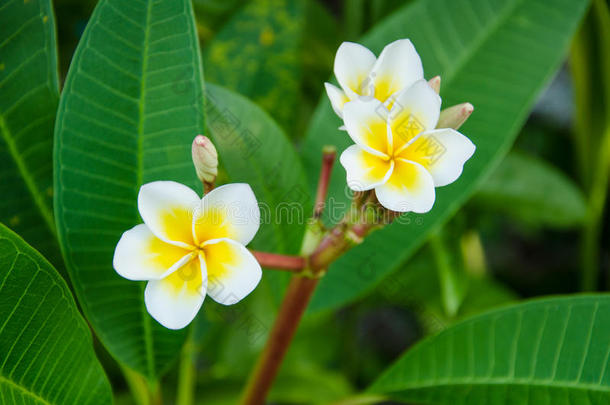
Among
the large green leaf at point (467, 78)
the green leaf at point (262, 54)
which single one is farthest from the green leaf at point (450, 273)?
the green leaf at point (262, 54)

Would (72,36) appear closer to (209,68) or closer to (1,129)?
(209,68)

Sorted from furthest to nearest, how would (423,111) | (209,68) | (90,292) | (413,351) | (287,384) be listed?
1. (287,384)
2. (209,68)
3. (413,351)
4. (90,292)
5. (423,111)

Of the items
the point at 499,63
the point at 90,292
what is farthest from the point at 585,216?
the point at 90,292

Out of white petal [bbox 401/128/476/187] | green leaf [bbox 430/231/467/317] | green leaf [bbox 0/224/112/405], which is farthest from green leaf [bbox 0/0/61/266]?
green leaf [bbox 430/231/467/317]

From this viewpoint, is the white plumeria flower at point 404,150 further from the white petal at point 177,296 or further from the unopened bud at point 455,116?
the white petal at point 177,296

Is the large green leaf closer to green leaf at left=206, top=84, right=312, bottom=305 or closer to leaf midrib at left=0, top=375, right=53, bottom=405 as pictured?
green leaf at left=206, top=84, right=312, bottom=305

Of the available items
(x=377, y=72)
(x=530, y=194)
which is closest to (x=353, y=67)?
(x=377, y=72)
